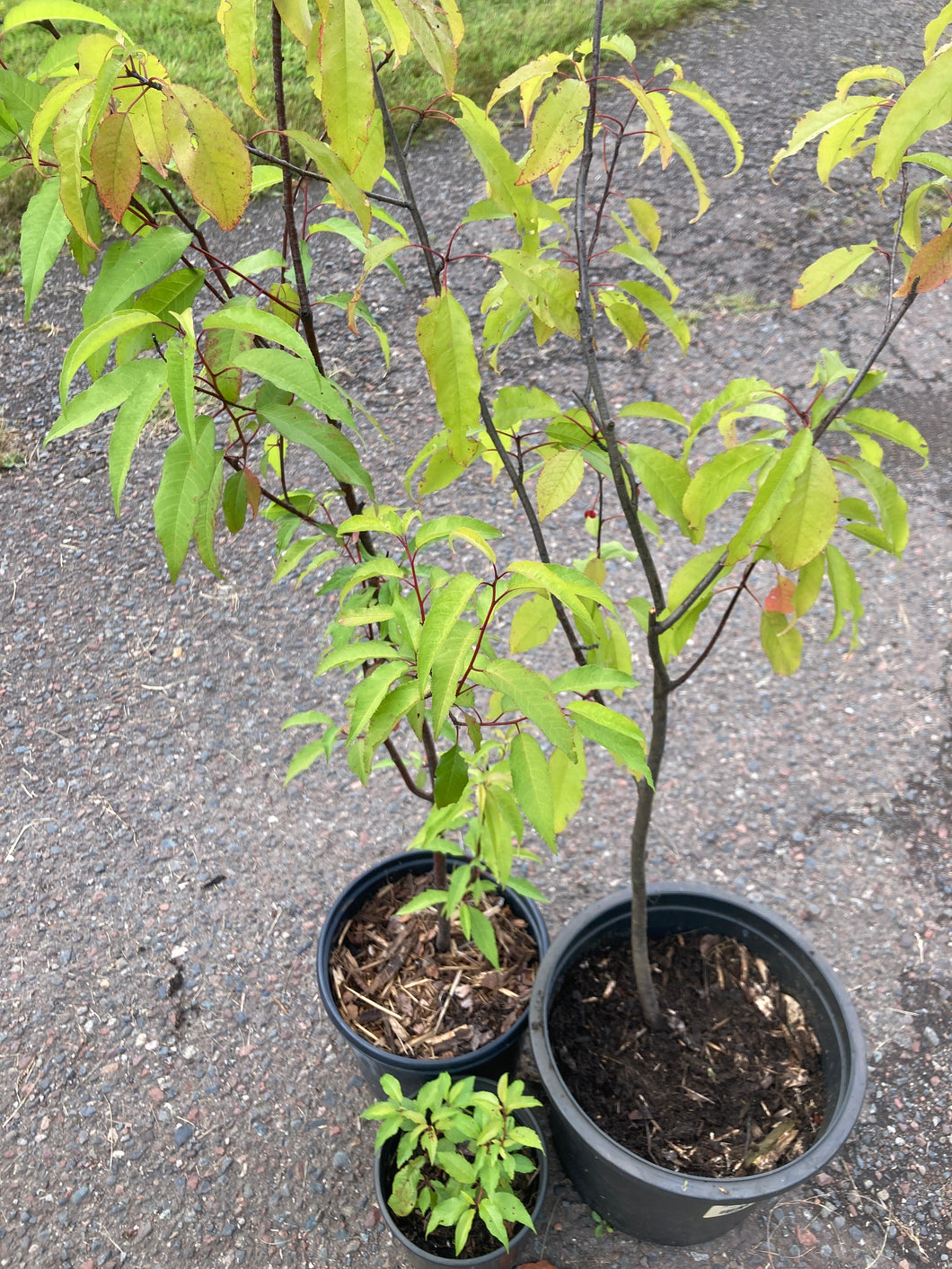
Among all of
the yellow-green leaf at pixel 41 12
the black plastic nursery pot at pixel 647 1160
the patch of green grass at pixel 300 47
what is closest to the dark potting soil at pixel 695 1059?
the black plastic nursery pot at pixel 647 1160

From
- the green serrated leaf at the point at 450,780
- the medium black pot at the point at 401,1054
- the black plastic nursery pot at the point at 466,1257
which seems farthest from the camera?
the medium black pot at the point at 401,1054

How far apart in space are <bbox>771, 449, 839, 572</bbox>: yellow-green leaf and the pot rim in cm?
88

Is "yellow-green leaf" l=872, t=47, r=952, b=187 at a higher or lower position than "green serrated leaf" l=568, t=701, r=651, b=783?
higher

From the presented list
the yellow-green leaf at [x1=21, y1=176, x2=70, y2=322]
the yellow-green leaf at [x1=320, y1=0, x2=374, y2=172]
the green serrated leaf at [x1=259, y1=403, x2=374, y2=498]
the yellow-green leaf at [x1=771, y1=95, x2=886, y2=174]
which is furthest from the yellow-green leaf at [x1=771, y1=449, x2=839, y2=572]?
the yellow-green leaf at [x1=21, y1=176, x2=70, y2=322]

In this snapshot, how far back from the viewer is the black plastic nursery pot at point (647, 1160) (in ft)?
4.32

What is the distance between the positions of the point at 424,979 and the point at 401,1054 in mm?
151

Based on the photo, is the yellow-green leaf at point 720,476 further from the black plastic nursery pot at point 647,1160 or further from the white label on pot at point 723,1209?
the white label on pot at point 723,1209

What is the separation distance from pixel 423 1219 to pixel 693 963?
2.16ft

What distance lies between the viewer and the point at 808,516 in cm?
97

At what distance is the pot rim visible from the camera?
1.30 metres

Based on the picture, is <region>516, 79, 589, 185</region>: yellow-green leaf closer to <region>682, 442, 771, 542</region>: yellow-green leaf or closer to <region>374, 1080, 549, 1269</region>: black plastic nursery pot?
<region>682, 442, 771, 542</region>: yellow-green leaf

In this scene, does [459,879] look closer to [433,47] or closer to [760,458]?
[760,458]

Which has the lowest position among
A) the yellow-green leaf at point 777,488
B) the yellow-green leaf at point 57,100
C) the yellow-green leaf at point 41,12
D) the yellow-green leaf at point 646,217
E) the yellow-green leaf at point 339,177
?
the yellow-green leaf at point 777,488

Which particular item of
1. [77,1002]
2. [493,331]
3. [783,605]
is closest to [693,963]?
[783,605]
